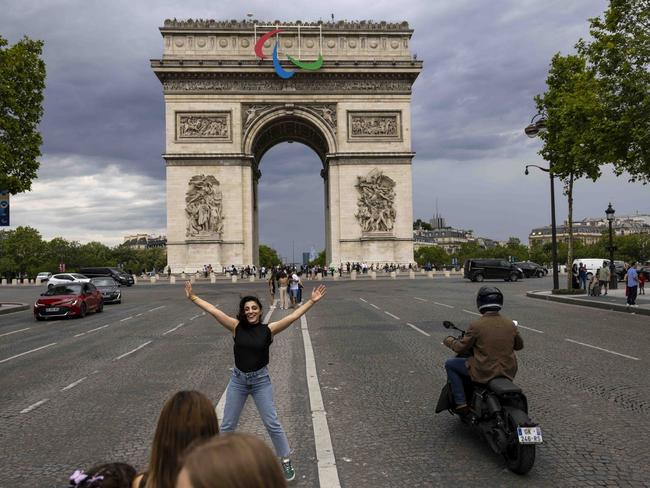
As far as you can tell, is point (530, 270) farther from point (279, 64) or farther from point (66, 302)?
point (66, 302)

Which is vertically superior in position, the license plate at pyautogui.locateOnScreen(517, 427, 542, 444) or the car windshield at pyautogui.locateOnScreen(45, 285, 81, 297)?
the car windshield at pyautogui.locateOnScreen(45, 285, 81, 297)

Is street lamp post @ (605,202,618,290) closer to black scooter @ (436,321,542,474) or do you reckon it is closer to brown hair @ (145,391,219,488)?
black scooter @ (436,321,542,474)

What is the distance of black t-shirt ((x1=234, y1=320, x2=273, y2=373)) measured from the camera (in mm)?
4613

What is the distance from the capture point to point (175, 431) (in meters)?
2.37

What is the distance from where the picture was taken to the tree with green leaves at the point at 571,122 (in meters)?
20.4

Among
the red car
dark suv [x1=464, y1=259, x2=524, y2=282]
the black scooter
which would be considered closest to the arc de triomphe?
dark suv [x1=464, y1=259, x2=524, y2=282]

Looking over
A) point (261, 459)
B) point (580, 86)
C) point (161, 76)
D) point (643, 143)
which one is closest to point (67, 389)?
point (261, 459)

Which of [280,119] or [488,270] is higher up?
[280,119]

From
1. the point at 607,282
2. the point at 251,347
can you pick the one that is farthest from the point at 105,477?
the point at 607,282

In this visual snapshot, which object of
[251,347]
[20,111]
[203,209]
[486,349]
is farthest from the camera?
[203,209]

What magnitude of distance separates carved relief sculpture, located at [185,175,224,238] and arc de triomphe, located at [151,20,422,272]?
0.08 metres

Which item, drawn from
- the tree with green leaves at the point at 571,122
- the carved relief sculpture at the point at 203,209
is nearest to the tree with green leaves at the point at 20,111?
the tree with green leaves at the point at 571,122

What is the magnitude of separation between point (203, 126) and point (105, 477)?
159 ft

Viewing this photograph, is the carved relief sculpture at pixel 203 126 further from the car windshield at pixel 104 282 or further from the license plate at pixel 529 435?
the license plate at pixel 529 435
